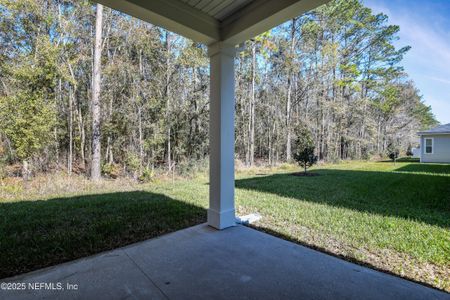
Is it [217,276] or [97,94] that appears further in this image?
[97,94]

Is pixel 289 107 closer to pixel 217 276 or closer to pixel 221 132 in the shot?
pixel 221 132

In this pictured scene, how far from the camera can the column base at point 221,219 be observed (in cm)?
280

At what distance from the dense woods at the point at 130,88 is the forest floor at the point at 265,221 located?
188 cm

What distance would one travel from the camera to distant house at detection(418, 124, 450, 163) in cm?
1345

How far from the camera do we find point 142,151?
24.6 feet

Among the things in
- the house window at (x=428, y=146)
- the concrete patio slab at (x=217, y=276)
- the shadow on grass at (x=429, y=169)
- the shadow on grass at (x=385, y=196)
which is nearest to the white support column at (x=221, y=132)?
the concrete patio slab at (x=217, y=276)

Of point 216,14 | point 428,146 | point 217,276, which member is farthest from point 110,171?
point 428,146

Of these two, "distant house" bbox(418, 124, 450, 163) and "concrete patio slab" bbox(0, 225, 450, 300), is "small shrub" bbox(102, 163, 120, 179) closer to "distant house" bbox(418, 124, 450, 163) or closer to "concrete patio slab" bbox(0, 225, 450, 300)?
"concrete patio slab" bbox(0, 225, 450, 300)

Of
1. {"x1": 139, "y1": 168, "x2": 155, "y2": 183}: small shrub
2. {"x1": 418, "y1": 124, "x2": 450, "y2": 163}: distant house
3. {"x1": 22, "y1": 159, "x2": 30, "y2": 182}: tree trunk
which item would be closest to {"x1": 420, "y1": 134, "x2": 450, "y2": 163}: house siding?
{"x1": 418, "y1": 124, "x2": 450, "y2": 163}: distant house

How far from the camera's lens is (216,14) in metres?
2.49

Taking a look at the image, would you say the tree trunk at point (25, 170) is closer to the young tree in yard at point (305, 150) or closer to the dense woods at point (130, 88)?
the dense woods at point (130, 88)

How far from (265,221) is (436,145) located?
16.2 meters

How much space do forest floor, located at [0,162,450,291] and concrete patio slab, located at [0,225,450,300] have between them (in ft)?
0.85

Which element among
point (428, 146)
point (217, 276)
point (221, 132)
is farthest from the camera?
point (428, 146)
